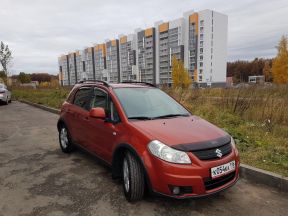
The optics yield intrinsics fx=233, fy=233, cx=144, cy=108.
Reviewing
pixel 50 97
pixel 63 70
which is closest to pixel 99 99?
pixel 50 97

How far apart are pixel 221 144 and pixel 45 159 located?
3864 mm

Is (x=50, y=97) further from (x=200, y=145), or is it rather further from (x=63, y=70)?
(x=63, y=70)

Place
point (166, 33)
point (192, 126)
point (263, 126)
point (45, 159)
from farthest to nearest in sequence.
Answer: point (166, 33) < point (263, 126) < point (45, 159) < point (192, 126)

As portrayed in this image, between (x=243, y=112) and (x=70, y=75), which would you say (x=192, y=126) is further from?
(x=70, y=75)

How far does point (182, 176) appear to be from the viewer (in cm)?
272

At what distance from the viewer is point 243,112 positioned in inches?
304

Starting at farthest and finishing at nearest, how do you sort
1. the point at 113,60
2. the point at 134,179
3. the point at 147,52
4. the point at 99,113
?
the point at 113,60, the point at 147,52, the point at 99,113, the point at 134,179

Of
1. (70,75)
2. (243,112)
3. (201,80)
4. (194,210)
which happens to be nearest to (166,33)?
(201,80)

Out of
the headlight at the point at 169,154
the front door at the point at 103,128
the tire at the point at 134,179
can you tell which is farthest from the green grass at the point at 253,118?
the front door at the point at 103,128

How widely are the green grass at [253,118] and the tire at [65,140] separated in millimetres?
3764

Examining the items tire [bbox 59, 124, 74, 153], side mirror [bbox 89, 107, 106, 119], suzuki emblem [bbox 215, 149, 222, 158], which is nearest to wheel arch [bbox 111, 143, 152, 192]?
side mirror [bbox 89, 107, 106, 119]

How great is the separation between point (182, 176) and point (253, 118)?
218 inches

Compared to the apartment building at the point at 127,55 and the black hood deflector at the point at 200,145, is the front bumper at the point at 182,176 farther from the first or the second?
the apartment building at the point at 127,55

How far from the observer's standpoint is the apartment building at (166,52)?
7250 centimetres
